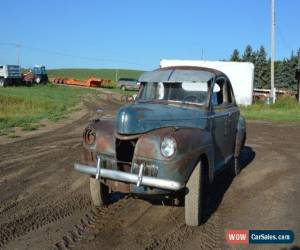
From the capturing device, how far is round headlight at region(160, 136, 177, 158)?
582cm

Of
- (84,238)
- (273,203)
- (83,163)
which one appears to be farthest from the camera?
(273,203)

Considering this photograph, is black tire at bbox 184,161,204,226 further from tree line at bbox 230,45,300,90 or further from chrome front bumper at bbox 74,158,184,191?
tree line at bbox 230,45,300,90

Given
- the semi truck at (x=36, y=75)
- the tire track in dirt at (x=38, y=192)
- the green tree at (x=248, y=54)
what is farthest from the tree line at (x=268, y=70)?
the tire track in dirt at (x=38, y=192)

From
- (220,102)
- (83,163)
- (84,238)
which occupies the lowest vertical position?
(84,238)

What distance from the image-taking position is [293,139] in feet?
51.4

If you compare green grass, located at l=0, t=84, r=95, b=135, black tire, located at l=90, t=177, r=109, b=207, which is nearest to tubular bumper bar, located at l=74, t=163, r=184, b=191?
black tire, located at l=90, t=177, r=109, b=207

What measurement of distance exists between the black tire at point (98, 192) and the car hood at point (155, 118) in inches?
44.6

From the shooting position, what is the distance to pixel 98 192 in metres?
6.92

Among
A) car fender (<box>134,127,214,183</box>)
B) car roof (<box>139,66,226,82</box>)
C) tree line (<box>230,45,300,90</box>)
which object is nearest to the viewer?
car fender (<box>134,127,214,183</box>)

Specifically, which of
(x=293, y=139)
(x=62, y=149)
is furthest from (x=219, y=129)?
(x=293, y=139)

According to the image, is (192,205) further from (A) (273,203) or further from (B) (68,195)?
(B) (68,195)

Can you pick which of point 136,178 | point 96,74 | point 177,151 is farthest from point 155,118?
point 96,74

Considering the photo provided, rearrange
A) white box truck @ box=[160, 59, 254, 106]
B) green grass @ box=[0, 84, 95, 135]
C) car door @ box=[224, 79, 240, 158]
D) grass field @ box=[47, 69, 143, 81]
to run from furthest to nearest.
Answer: grass field @ box=[47, 69, 143, 81] → white box truck @ box=[160, 59, 254, 106] → green grass @ box=[0, 84, 95, 135] → car door @ box=[224, 79, 240, 158]

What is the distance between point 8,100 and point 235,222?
2804cm
